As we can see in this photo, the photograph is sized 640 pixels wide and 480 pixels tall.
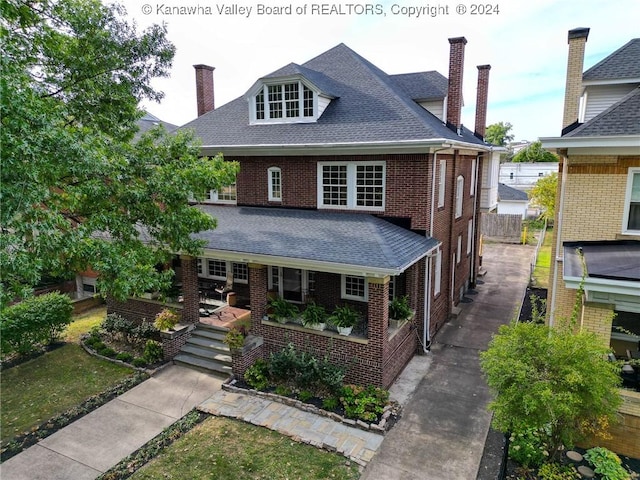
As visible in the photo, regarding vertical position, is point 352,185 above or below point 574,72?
below

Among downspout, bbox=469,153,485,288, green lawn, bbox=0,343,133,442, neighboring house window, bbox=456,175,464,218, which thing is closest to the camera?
green lawn, bbox=0,343,133,442

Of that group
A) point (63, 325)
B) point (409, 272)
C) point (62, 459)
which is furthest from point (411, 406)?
point (63, 325)

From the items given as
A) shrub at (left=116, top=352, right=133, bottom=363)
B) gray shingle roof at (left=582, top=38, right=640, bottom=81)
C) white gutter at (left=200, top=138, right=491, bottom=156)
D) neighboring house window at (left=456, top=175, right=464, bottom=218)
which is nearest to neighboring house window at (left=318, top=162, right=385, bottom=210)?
white gutter at (left=200, top=138, right=491, bottom=156)

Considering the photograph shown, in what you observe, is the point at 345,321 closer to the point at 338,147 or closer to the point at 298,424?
the point at 298,424

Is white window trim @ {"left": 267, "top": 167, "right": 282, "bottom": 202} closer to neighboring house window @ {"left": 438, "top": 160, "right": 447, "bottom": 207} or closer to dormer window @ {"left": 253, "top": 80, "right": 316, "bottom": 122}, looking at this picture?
dormer window @ {"left": 253, "top": 80, "right": 316, "bottom": 122}

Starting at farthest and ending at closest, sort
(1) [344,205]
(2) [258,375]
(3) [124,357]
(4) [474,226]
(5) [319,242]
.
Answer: (4) [474,226] → (1) [344,205] → (3) [124,357] → (5) [319,242] → (2) [258,375]

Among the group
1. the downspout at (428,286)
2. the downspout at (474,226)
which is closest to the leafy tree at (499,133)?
the downspout at (474,226)

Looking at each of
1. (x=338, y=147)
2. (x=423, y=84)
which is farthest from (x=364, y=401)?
(x=423, y=84)
